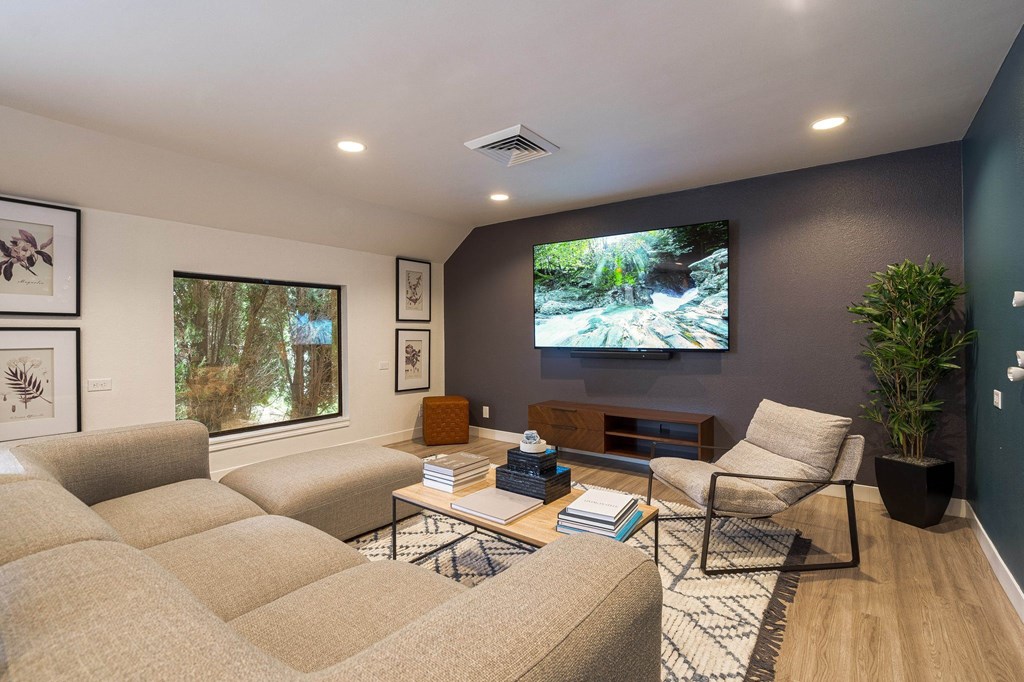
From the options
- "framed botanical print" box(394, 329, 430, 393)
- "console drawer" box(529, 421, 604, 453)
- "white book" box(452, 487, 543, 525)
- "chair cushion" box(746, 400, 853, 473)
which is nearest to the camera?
"white book" box(452, 487, 543, 525)

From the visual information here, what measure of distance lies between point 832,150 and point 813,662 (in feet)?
10.2

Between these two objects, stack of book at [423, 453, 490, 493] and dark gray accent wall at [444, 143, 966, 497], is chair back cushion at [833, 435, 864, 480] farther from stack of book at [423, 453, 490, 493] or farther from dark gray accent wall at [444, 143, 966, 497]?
stack of book at [423, 453, 490, 493]

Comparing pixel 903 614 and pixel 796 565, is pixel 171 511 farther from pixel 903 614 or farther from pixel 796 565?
pixel 903 614

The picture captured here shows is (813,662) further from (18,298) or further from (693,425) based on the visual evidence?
(18,298)

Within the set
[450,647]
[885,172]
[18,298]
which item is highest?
[885,172]

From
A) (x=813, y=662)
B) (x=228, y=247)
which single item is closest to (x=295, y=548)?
(x=813, y=662)

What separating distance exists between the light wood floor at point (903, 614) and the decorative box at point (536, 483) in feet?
3.42

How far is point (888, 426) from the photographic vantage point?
126 inches

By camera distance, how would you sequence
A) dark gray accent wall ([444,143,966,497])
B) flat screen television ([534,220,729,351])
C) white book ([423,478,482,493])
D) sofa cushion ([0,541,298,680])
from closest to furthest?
sofa cushion ([0,541,298,680]), white book ([423,478,482,493]), dark gray accent wall ([444,143,966,497]), flat screen television ([534,220,729,351])

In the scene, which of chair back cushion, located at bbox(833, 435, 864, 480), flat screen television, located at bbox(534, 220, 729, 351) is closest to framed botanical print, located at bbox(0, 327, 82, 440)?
flat screen television, located at bbox(534, 220, 729, 351)

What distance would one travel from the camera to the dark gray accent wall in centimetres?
328

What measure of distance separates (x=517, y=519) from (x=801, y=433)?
177cm

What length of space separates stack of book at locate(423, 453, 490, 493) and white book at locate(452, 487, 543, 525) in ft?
0.52

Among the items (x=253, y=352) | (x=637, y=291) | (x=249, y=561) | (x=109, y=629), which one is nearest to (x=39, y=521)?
(x=109, y=629)
